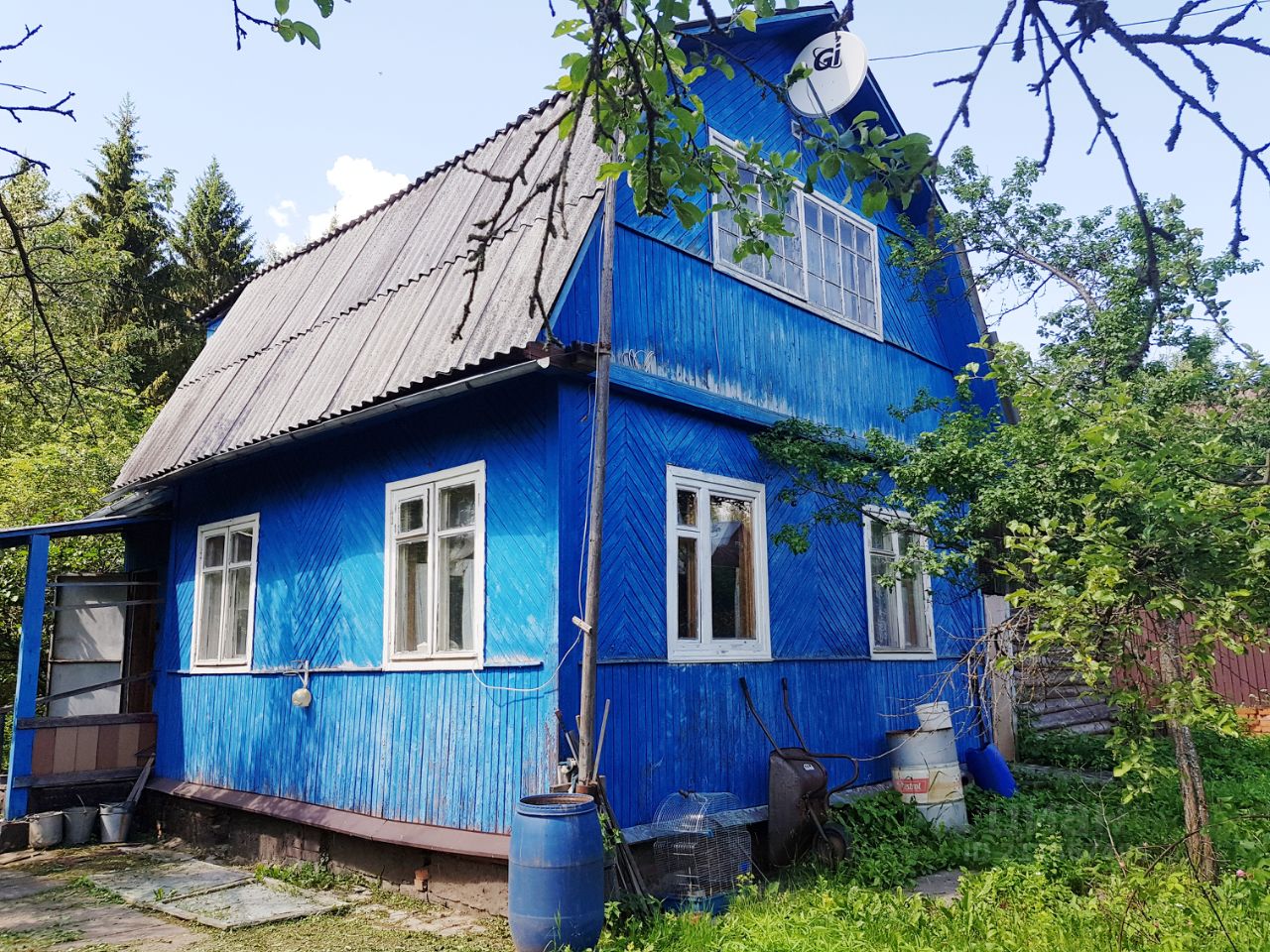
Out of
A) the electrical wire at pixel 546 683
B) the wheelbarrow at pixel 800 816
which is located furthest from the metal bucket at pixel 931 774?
the electrical wire at pixel 546 683

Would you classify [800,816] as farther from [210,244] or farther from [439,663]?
[210,244]

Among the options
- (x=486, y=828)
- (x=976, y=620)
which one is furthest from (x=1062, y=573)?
(x=976, y=620)

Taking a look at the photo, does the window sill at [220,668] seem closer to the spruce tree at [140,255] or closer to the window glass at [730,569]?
the window glass at [730,569]

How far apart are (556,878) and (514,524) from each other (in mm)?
2400

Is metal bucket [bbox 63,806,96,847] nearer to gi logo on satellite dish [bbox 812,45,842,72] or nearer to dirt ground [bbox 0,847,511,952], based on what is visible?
dirt ground [bbox 0,847,511,952]

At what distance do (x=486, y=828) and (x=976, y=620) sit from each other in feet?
23.8

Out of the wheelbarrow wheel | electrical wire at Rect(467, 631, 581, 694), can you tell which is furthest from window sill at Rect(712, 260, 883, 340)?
the wheelbarrow wheel

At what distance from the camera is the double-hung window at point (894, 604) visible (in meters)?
9.80

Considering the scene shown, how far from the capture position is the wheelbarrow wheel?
7.38 meters

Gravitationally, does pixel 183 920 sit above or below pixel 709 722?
below

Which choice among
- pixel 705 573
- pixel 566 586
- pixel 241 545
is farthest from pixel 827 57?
pixel 241 545

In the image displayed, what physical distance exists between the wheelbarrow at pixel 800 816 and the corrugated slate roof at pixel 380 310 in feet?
12.5

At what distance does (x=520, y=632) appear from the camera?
22.3ft

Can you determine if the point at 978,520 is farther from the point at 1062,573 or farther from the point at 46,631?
the point at 46,631
